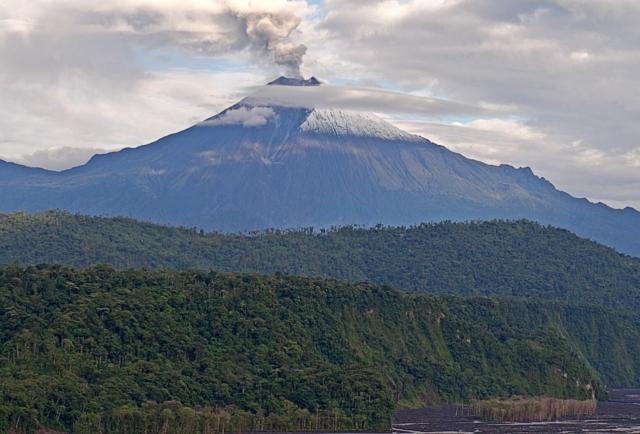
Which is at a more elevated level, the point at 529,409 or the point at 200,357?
the point at 200,357

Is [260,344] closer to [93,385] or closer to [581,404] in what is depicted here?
[93,385]

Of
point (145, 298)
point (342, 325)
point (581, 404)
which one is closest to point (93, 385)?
point (145, 298)

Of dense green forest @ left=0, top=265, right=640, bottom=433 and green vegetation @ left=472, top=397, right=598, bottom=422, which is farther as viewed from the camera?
green vegetation @ left=472, top=397, right=598, bottom=422

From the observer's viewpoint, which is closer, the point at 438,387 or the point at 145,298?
the point at 145,298

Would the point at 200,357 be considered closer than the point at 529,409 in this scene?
Yes
